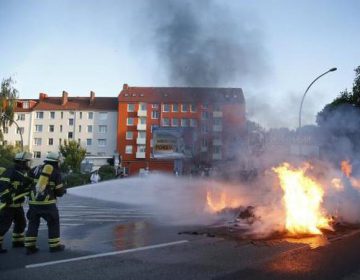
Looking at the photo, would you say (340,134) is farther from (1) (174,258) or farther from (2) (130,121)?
(2) (130,121)

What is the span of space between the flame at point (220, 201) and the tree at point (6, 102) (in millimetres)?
33492

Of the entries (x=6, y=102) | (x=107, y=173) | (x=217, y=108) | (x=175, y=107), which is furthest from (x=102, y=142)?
(x=217, y=108)

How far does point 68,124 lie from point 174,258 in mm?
64879

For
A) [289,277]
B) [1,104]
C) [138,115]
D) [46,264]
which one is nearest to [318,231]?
[289,277]

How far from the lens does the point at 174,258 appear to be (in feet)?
22.5

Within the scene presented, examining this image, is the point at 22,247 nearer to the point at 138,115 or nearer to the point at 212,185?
the point at 212,185

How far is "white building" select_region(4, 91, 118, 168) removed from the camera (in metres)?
67.2

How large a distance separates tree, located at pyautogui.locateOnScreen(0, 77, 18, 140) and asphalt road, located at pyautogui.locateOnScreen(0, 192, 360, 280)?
3609 centimetres

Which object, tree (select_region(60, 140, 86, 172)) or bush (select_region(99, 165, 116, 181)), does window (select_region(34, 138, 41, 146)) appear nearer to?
tree (select_region(60, 140, 86, 172))

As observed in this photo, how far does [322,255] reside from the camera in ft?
23.6

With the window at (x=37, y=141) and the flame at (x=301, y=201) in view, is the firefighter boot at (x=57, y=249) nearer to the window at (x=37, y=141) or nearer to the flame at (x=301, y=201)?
the flame at (x=301, y=201)

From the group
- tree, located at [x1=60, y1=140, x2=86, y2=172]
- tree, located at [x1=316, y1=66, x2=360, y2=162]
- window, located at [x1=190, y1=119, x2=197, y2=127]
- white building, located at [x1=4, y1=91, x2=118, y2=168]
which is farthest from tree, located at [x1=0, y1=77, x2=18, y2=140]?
tree, located at [x1=316, y1=66, x2=360, y2=162]

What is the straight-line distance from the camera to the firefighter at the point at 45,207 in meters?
7.10

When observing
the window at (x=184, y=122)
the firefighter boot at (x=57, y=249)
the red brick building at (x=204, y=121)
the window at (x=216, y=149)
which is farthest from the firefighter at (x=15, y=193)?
the window at (x=216, y=149)
